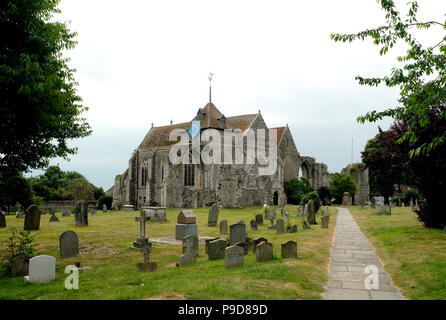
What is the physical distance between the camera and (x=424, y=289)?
666 cm

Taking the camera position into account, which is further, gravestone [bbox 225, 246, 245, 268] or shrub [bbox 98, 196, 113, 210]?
shrub [bbox 98, 196, 113, 210]

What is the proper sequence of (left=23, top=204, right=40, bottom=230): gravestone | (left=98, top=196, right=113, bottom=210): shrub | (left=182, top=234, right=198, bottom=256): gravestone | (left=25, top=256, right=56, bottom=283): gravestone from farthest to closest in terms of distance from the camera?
(left=98, top=196, right=113, bottom=210): shrub < (left=23, top=204, right=40, bottom=230): gravestone < (left=182, top=234, right=198, bottom=256): gravestone < (left=25, top=256, right=56, bottom=283): gravestone

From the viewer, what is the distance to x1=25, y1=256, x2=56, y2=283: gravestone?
7.65 metres

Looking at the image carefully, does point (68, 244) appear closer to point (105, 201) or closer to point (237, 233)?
point (237, 233)

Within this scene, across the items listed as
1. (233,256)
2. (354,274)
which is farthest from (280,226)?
(354,274)

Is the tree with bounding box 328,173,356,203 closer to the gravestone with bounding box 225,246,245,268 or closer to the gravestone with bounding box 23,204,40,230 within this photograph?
the gravestone with bounding box 23,204,40,230

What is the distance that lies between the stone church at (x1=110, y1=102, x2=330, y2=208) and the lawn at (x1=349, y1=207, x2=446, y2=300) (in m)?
21.1

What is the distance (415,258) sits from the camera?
9523mm

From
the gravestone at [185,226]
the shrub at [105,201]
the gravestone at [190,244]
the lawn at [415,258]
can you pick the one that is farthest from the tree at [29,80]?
the shrub at [105,201]

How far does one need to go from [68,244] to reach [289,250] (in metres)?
6.81

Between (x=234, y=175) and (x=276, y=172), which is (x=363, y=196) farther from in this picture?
(x=234, y=175)

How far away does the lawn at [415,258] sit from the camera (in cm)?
673

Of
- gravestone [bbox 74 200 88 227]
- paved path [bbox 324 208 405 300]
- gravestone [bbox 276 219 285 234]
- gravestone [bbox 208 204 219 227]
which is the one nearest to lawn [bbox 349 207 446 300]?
paved path [bbox 324 208 405 300]

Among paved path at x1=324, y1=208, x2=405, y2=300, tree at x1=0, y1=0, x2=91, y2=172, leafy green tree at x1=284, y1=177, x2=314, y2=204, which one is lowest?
paved path at x1=324, y1=208, x2=405, y2=300
